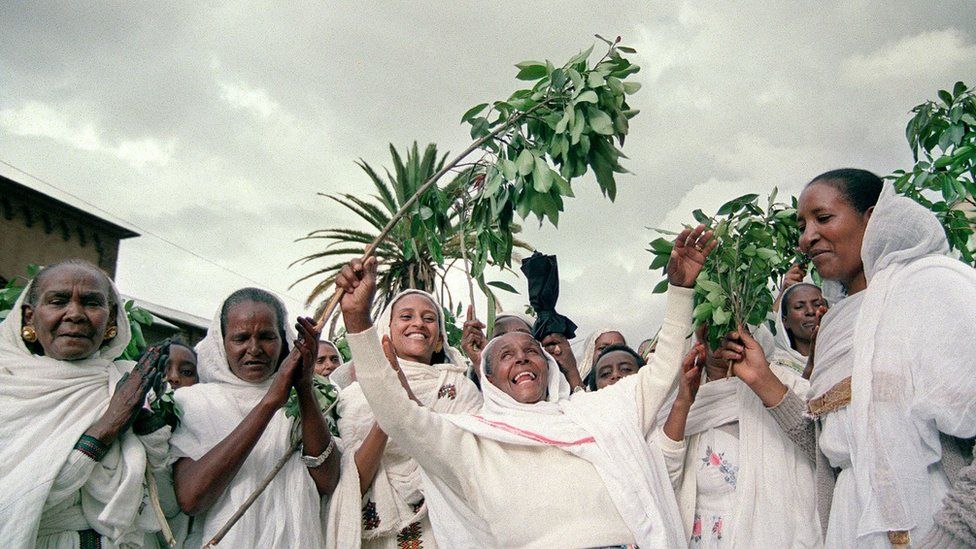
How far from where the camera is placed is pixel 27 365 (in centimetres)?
304

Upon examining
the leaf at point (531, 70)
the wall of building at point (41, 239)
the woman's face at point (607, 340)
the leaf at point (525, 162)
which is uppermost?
the wall of building at point (41, 239)

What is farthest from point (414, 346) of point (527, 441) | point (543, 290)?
point (543, 290)

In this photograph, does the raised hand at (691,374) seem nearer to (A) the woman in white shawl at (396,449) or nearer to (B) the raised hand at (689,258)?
(B) the raised hand at (689,258)

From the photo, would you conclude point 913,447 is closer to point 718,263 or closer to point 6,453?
point 718,263

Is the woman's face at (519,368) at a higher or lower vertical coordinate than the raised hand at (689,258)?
lower

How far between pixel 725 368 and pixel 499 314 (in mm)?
1515

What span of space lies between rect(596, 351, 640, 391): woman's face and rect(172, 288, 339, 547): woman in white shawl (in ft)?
5.98

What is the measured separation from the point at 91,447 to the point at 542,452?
181cm

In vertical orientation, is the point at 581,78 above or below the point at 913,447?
above

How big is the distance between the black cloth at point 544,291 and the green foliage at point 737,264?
1684 millimetres

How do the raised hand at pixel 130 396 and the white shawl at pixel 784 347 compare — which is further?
the white shawl at pixel 784 347

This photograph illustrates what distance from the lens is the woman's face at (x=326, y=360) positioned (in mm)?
5324

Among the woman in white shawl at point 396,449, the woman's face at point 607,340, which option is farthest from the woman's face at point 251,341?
the woman's face at point 607,340

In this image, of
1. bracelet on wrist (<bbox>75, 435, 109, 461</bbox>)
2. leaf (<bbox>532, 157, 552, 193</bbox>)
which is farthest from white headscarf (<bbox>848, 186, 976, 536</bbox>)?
bracelet on wrist (<bbox>75, 435, 109, 461</bbox>)
